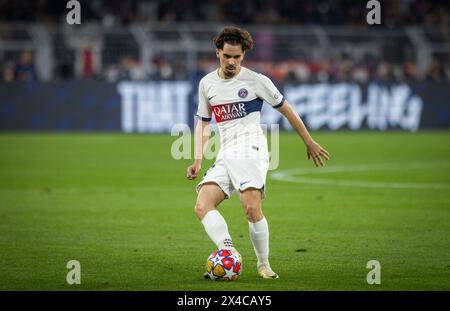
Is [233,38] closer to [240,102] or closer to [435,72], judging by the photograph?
[240,102]

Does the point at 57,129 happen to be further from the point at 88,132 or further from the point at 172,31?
the point at 172,31

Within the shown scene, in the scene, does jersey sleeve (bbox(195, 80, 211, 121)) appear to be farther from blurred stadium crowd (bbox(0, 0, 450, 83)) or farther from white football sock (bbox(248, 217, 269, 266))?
blurred stadium crowd (bbox(0, 0, 450, 83))

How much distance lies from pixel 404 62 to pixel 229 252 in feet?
78.3

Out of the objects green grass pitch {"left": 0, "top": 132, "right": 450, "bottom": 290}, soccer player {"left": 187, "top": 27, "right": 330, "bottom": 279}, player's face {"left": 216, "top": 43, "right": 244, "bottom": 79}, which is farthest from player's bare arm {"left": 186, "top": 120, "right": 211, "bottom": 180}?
green grass pitch {"left": 0, "top": 132, "right": 450, "bottom": 290}

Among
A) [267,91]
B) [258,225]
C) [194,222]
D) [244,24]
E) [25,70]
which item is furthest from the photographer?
[244,24]

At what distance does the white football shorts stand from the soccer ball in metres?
0.60

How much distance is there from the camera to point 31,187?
17.0 meters

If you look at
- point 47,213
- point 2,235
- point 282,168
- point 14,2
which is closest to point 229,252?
point 2,235

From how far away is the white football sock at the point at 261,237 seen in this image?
28.9ft

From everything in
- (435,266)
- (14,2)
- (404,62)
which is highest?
(14,2)

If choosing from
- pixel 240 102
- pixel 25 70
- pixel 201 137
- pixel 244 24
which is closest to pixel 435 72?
pixel 244 24

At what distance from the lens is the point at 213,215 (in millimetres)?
8812

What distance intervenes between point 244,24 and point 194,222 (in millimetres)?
22285

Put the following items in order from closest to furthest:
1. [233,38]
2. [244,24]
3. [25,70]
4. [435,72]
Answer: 1. [233,38]
2. [25,70]
3. [435,72]
4. [244,24]
